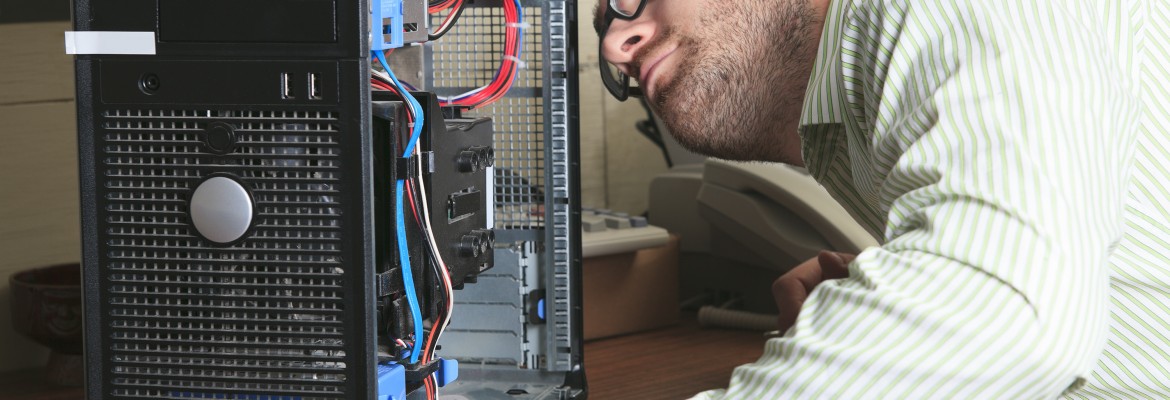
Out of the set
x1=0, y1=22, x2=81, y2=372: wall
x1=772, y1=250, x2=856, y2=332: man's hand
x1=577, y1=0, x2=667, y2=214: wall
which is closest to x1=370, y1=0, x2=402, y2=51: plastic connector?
x1=772, y1=250, x2=856, y2=332: man's hand

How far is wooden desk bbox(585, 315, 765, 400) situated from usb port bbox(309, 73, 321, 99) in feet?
2.21

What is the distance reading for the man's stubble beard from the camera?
770mm

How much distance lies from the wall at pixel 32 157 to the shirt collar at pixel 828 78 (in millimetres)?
1020

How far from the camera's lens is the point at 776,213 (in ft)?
4.95

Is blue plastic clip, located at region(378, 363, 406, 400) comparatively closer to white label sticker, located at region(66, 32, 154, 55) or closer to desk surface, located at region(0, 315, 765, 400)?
white label sticker, located at region(66, 32, 154, 55)

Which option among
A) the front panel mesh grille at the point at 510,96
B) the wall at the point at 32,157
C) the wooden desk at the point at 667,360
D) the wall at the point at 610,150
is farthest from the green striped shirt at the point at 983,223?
the wall at the point at 610,150

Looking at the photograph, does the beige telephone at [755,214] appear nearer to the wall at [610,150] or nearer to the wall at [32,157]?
the wall at [610,150]

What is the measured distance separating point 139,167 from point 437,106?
180 mm

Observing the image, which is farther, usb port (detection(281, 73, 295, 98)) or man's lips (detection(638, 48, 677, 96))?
man's lips (detection(638, 48, 677, 96))

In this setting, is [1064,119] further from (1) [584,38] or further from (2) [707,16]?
(1) [584,38]

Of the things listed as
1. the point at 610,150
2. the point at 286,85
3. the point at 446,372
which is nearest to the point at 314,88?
the point at 286,85

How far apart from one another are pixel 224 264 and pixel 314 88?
0.11 meters

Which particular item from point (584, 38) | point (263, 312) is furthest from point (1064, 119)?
point (584, 38)

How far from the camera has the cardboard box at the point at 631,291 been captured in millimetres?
1444
